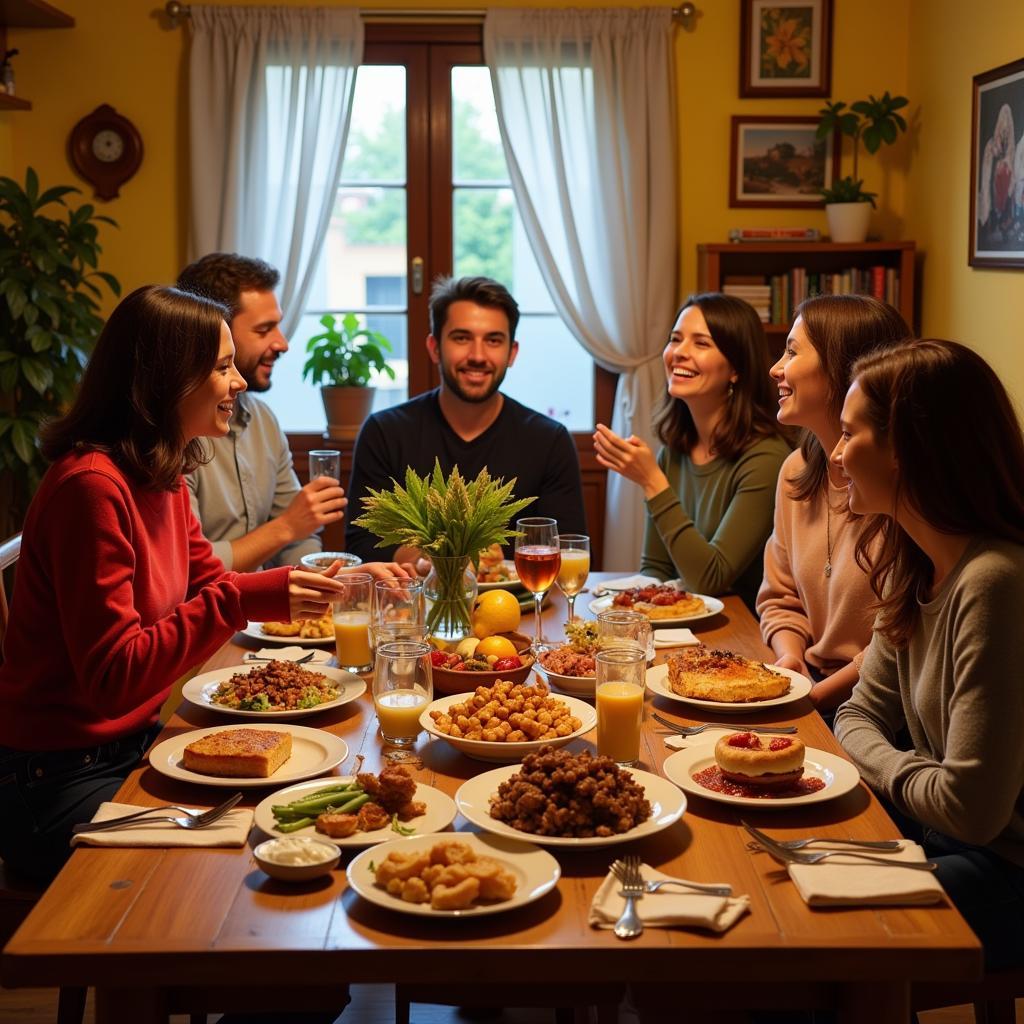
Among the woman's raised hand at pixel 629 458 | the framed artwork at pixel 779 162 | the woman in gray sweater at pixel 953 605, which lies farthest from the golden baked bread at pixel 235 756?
the framed artwork at pixel 779 162

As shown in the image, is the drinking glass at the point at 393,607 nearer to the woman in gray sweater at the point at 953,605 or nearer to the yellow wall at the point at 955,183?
the woman in gray sweater at the point at 953,605

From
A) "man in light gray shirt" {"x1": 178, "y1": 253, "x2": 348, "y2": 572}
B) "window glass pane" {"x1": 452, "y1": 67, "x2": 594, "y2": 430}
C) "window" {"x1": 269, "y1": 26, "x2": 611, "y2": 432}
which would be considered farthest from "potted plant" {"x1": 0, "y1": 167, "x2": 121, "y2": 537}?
"window glass pane" {"x1": 452, "y1": 67, "x2": 594, "y2": 430}

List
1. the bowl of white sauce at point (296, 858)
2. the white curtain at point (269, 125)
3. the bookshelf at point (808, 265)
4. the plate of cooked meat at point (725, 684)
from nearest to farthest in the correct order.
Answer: the bowl of white sauce at point (296, 858), the plate of cooked meat at point (725, 684), the bookshelf at point (808, 265), the white curtain at point (269, 125)

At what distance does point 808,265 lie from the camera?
513cm

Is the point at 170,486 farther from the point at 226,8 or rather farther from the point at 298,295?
the point at 226,8

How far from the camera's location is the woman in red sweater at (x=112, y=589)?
6.32 feet

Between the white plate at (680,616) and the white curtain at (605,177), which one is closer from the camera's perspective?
the white plate at (680,616)

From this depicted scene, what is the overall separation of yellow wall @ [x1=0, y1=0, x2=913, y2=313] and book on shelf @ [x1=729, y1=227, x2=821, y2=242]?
179mm

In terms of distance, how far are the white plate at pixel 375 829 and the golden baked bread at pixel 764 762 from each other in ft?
1.20

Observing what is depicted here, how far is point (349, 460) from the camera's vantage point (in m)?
5.11

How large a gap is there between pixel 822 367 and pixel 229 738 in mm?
1423

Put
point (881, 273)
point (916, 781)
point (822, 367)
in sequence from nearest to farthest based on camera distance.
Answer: point (916, 781) → point (822, 367) → point (881, 273)

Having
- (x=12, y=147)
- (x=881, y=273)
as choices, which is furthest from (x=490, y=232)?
(x=12, y=147)

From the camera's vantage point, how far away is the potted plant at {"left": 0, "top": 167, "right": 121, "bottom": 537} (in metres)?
4.34
